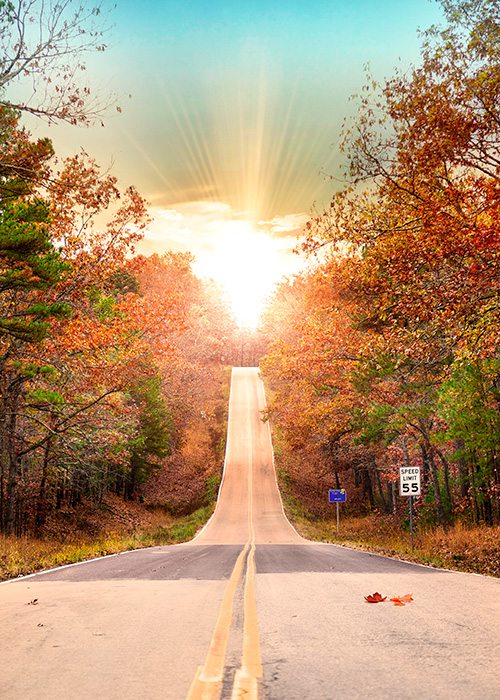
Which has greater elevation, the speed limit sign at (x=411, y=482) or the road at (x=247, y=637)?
the speed limit sign at (x=411, y=482)

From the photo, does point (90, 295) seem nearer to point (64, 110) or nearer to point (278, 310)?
point (64, 110)

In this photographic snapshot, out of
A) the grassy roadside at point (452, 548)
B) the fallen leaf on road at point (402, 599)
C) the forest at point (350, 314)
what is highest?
the forest at point (350, 314)

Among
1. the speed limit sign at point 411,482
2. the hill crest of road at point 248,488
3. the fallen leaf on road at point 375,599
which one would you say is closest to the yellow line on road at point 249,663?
the fallen leaf on road at point 375,599

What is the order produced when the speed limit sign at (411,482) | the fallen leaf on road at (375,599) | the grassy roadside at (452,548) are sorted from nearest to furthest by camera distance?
1. the fallen leaf on road at (375,599)
2. the grassy roadside at (452,548)
3. the speed limit sign at (411,482)

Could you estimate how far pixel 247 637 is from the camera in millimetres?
5527

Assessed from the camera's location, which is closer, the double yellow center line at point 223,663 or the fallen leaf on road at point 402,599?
the double yellow center line at point 223,663

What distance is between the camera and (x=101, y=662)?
469 cm

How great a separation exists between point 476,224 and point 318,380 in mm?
20226

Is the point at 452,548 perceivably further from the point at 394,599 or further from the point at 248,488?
the point at 248,488

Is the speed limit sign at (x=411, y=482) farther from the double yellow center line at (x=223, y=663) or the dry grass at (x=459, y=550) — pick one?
the double yellow center line at (x=223, y=663)

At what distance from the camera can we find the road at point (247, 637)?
4.00 metres

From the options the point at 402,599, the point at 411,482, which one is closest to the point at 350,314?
the point at 411,482

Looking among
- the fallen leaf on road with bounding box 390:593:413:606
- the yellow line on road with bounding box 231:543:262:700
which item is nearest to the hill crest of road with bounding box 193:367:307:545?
the fallen leaf on road with bounding box 390:593:413:606

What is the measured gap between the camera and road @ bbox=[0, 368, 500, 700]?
4000 mm
